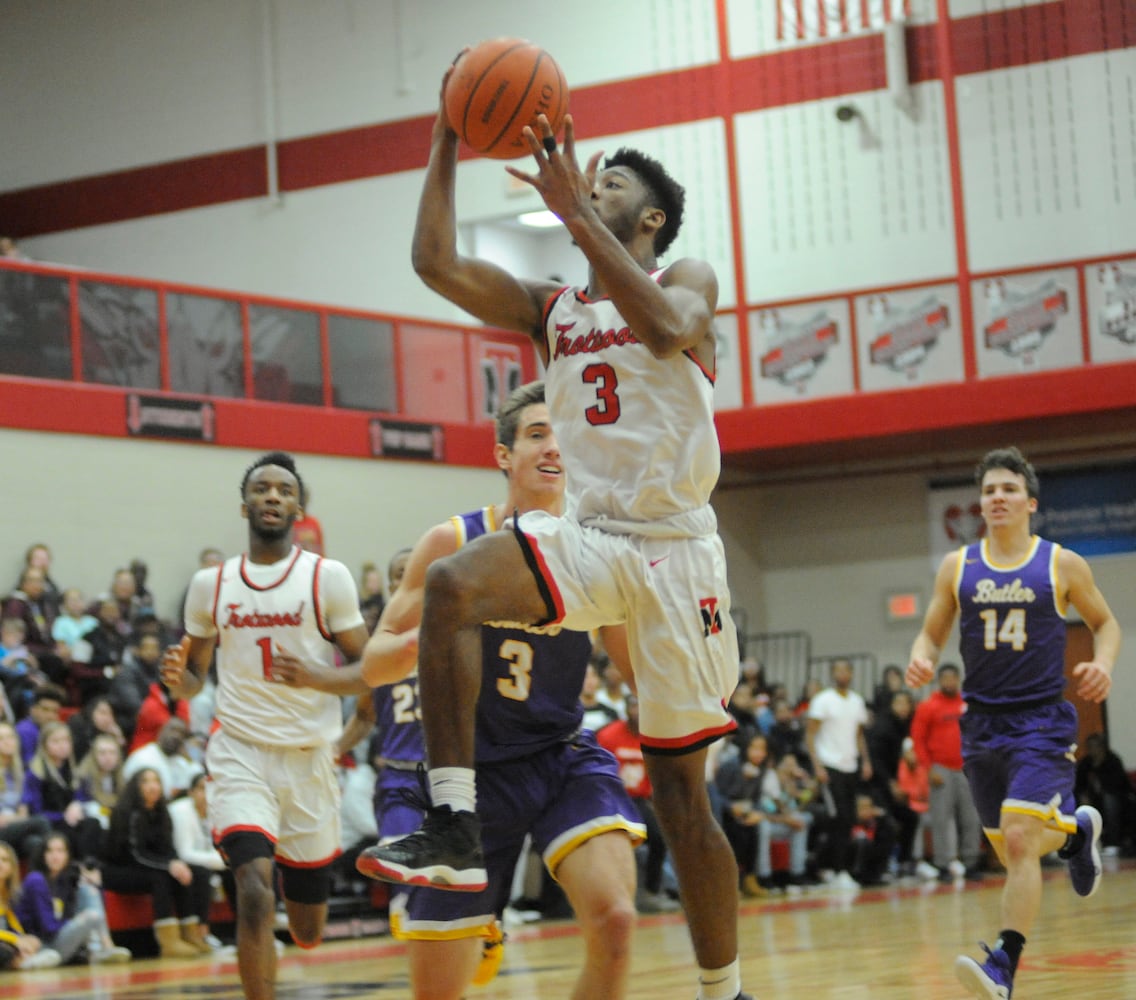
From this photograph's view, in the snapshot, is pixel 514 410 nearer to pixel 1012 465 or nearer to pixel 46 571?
pixel 1012 465

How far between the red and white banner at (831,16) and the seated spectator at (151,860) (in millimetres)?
14144

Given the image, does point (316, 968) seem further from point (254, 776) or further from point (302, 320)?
point (302, 320)

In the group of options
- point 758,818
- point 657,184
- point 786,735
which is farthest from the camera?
point 786,735

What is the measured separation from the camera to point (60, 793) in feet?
40.4

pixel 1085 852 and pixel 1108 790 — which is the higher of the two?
pixel 1085 852

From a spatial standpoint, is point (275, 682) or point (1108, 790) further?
point (1108, 790)

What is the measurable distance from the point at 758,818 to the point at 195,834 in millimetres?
5467

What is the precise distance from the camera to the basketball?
4.64m

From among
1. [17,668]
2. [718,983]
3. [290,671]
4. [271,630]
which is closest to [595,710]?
[17,668]

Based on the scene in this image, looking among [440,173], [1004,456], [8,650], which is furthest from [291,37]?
[440,173]

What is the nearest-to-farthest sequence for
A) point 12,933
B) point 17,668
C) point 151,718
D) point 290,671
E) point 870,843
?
point 290,671, point 12,933, point 151,718, point 17,668, point 870,843

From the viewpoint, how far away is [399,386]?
20.1m

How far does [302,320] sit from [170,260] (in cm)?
724

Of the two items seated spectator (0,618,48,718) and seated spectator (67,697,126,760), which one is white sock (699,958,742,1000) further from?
seated spectator (0,618,48,718)
